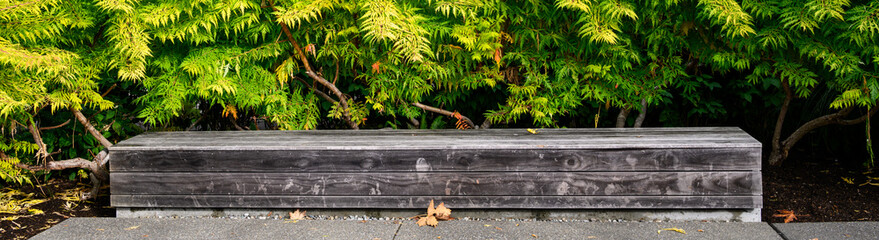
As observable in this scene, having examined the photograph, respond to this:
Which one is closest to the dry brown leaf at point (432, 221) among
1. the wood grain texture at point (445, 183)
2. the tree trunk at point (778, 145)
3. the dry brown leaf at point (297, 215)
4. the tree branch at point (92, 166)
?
the wood grain texture at point (445, 183)

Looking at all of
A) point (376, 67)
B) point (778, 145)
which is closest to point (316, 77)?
point (376, 67)

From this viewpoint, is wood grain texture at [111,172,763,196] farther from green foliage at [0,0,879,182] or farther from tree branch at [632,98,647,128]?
tree branch at [632,98,647,128]

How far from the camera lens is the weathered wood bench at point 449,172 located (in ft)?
9.96

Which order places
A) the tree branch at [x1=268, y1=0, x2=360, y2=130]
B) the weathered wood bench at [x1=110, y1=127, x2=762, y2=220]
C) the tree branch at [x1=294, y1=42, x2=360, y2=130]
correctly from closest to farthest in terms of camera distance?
the weathered wood bench at [x1=110, y1=127, x2=762, y2=220] → the tree branch at [x1=268, y1=0, x2=360, y2=130] → the tree branch at [x1=294, y1=42, x2=360, y2=130]

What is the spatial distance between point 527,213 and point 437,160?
594mm

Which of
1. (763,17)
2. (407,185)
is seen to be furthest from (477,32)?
(763,17)

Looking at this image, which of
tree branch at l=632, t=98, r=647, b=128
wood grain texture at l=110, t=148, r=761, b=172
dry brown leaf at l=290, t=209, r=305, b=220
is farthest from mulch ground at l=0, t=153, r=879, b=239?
dry brown leaf at l=290, t=209, r=305, b=220

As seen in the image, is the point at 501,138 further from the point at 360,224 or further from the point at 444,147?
the point at 360,224

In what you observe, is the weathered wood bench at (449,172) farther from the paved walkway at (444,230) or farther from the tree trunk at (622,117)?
the tree trunk at (622,117)

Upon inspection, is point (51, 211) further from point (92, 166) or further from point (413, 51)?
point (413, 51)

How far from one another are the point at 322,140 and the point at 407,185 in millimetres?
572

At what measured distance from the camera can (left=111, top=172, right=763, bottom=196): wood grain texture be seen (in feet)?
9.99

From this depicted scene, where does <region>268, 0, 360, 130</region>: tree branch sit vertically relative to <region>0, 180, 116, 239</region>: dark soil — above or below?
above

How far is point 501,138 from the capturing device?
3332 mm
